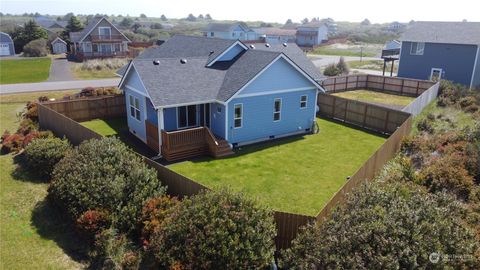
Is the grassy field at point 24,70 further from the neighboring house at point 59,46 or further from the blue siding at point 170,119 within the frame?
the blue siding at point 170,119

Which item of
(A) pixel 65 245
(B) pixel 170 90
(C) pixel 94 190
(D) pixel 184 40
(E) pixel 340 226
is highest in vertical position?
(D) pixel 184 40

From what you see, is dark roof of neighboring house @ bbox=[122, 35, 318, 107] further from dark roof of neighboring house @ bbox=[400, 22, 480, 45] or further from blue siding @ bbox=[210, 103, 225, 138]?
dark roof of neighboring house @ bbox=[400, 22, 480, 45]

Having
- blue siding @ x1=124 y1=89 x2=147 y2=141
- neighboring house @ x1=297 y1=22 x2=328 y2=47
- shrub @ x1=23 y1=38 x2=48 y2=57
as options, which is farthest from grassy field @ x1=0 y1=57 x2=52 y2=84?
neighboring house @ x1=297 y1=22 x2=328 y2=47

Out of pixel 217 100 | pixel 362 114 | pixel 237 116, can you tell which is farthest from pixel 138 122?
pixel 362 114

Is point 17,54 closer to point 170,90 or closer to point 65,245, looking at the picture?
point 170,90

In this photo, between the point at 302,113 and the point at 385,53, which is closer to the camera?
the point at 302,113

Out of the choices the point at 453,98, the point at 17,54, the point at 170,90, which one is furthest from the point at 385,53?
the point at 17,54
